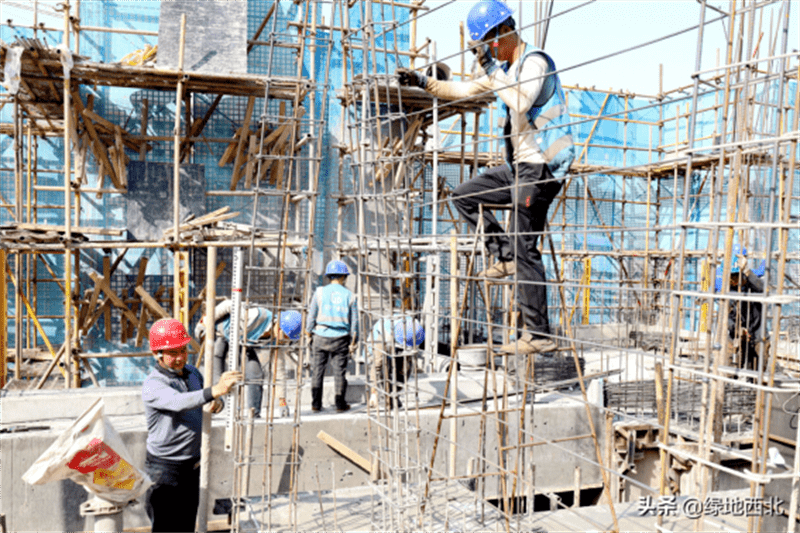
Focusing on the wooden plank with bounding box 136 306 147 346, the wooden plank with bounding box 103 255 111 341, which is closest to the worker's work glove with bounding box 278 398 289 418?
the wooden plank with bounding box 136 306 147 346

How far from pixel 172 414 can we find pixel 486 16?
3446 mm

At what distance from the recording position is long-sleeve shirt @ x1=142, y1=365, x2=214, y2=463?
4.65 m

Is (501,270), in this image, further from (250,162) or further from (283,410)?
(250,162)

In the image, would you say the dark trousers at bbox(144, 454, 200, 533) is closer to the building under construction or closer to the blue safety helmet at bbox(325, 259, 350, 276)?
A: the building under construction

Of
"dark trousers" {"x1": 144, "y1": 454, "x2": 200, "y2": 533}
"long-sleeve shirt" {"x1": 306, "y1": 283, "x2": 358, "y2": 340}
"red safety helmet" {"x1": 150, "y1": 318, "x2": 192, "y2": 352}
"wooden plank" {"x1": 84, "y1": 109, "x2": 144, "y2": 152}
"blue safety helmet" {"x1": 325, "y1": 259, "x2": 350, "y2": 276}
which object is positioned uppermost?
"wooden plank" {"x1": 84, "y1": 109, "x2": 144, "y2": 152}

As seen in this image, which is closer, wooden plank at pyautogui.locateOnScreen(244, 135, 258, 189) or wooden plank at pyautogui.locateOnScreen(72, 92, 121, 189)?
wooden plank at pyautogui.locateOnScreen(72, 92, 121, 189)

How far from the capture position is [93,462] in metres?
4.17

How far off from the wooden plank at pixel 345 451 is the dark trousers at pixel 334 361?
684 mm

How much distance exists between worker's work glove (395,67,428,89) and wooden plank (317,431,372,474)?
15.1 feet

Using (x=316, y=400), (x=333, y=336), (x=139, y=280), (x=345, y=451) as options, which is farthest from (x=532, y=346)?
(x=139, y=280)

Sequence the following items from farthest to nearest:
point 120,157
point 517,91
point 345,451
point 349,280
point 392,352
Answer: point 349,280
point 120,157
point 345,451
point 517,91
point 392,352

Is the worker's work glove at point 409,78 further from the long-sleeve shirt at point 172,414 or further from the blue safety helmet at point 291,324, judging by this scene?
the blue safety helmet at point 291,324

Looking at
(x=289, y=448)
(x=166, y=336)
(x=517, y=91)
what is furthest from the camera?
(x=289, y=448)

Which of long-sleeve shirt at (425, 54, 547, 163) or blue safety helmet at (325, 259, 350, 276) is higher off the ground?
long-sleeve shirt at (425, 54, 547, 163)
